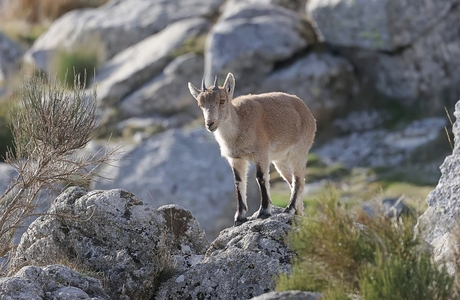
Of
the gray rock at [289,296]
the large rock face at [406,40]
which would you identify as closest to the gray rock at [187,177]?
the large rock face at [406,40]

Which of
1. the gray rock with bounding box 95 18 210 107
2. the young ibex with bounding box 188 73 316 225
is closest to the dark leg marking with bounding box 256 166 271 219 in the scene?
the young ibex with bounding box 188 73 316 225

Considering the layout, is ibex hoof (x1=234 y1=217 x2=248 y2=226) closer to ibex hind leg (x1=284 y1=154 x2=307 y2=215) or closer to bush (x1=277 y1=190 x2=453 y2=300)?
ibex hind leg (x1=284 y1=154 x2=307 y2=215)

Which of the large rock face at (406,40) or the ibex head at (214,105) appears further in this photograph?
the large rock face at (406,40)

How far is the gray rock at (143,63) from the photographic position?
23.2 metres

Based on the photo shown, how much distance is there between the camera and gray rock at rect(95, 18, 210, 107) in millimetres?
23156

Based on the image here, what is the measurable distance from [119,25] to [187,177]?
10.2 meters

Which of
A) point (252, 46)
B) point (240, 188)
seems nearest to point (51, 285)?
point (240, 188)

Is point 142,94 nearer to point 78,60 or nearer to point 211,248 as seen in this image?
point 78,60

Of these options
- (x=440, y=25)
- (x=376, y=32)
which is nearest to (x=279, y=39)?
(x=376, y=32)

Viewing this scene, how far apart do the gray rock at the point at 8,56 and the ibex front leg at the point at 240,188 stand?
58.6 ft

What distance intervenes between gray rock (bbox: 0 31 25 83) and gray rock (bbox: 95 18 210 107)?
13.6 feet

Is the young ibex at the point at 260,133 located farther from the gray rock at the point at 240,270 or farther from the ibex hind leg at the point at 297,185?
the gray rock at the point at 240,270

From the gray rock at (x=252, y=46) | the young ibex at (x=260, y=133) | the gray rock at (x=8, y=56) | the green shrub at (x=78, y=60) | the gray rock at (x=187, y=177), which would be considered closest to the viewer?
the young ibex at (x=260, y=133)

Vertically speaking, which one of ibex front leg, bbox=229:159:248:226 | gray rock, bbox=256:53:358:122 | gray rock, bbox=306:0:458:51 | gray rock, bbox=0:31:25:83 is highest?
gray rock, bbox=0:31:25:83
